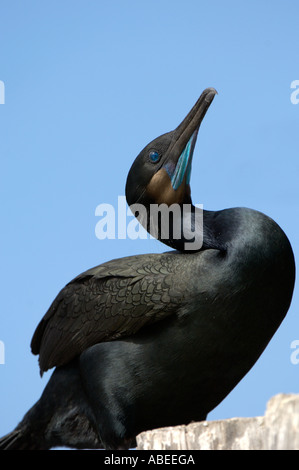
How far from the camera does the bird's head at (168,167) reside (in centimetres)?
516

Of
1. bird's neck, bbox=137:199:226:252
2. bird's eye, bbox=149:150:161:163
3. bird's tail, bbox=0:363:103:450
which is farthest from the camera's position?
bird's eye, bbox=149:150:161:163

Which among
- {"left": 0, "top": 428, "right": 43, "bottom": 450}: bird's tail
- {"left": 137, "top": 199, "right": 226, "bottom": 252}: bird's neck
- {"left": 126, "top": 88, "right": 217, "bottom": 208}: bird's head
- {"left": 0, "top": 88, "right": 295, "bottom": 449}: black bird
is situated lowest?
{"left": 0, "top": 428, "right": 43, "bottom": 450}: bird's tail

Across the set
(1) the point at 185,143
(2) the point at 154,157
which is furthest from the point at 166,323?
(1) the point at 185,143

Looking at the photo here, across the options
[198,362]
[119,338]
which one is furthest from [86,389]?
[198,362]

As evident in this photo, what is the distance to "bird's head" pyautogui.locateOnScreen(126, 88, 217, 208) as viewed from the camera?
16.9 ft

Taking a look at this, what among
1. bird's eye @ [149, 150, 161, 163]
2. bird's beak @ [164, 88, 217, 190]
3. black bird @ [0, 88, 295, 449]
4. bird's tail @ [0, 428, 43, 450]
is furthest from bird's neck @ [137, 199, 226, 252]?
bird's tail @ [0, 428, 43, 450]

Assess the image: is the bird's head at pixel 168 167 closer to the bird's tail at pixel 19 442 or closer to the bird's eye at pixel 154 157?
the bird's eye at pixel 154 157

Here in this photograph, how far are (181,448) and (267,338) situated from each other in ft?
4.86

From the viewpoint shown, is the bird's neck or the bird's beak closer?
the bird's neck

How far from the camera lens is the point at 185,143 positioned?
5.27 m

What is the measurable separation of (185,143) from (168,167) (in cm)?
22

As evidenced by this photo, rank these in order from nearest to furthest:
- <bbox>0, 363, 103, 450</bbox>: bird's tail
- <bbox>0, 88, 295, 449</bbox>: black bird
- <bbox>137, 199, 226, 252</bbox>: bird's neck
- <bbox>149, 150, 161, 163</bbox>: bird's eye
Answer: <bbox>0, 88, 295, 449</bbox>: black bird
<bbox>137, 199, 226, 252</bbox>: bird's neck
<bbox>0, 363, 103, 450</bbox>: bird's tail
<bbox>149, 150, 161, 163</bbox>: bird's eye

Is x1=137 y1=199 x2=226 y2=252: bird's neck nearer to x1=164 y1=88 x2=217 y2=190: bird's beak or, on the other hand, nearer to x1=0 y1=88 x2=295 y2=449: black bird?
x1=0 y1=88 x2=295 y2=449: black bird

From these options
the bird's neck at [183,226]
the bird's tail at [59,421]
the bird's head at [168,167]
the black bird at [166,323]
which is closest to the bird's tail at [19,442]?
the bird's tail at [59,421]
